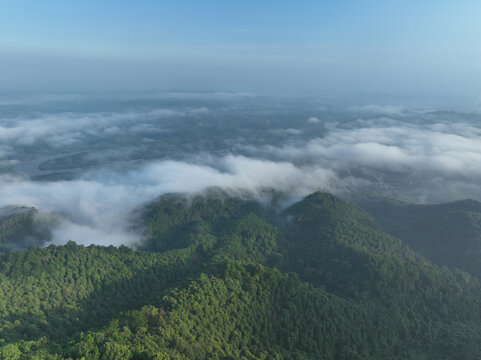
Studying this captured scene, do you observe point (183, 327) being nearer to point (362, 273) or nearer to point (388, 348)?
point (388, 348)

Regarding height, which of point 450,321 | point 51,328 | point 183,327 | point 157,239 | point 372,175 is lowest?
point 372,175

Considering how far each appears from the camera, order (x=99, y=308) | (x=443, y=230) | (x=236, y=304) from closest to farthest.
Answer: (x=236, y=304)
(x=99, y=308)
(x=443, y=230)

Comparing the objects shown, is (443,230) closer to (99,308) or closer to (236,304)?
(236,304)

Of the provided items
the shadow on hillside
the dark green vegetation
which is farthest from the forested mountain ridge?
the shadow on hillside

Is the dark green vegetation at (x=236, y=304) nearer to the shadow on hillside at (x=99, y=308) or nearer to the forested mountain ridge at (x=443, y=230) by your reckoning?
the shadow on hillside at (x=99, y=308)

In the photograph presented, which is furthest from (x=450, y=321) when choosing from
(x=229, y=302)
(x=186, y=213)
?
(x=186, y=213)

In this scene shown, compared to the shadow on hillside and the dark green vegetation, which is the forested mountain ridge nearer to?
the dark green vegetation

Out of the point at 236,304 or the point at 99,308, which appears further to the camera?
the point at 99,308

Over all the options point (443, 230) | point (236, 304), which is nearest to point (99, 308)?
point (236, 304)

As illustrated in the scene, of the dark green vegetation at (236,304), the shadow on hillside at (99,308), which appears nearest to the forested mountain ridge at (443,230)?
the dark green vegetation at (236,304)
